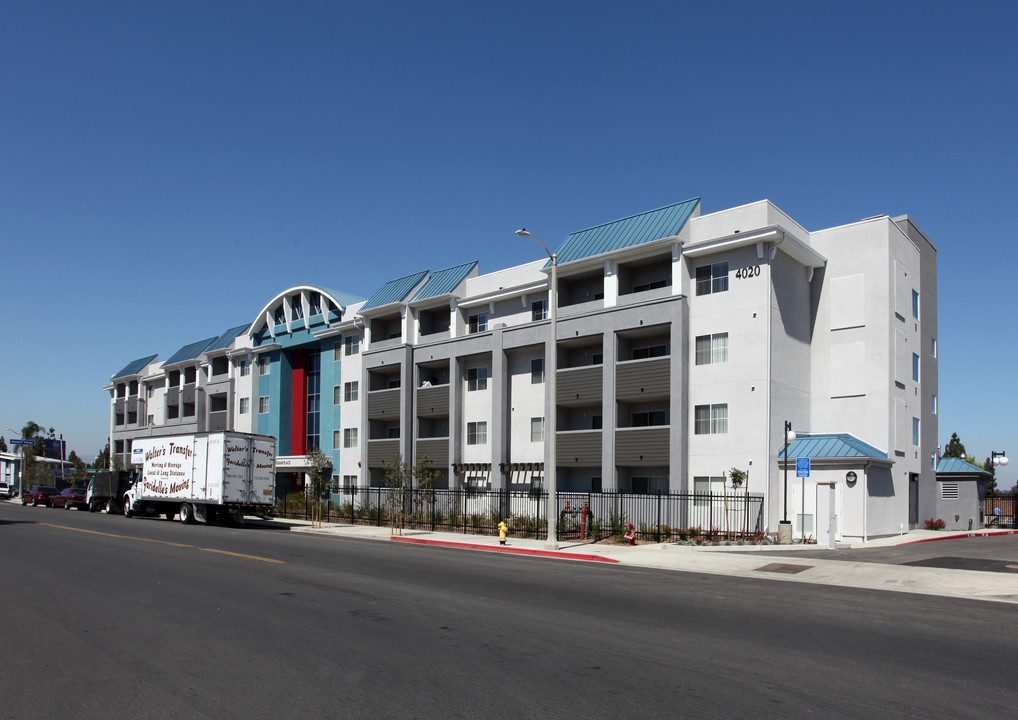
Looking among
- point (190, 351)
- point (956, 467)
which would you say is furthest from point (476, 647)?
point (190, 351)

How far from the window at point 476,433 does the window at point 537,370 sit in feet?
14.1

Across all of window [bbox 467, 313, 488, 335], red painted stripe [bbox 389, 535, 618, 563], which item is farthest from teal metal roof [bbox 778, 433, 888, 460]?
window [bbox 467, 313, 488, 335]

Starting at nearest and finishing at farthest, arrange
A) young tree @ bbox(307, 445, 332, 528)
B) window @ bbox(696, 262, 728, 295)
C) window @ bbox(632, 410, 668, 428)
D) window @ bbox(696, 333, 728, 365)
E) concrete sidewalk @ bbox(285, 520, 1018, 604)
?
1. concrete sidewalk @ bbox(285, 520, 1018, 604)
2. window @ bbox(696, 333, 728, 365)
3. window @ bbox(696, 262, 728, 295)
4. window @ bbox(632, 410, 668, 428)
5. young tree @ bbox(307, 445, 332, 528)

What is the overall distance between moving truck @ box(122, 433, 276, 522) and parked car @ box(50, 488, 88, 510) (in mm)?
17735

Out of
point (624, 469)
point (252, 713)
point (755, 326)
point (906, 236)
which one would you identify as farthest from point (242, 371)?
point (252, 713)

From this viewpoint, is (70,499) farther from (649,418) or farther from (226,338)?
(649,418)

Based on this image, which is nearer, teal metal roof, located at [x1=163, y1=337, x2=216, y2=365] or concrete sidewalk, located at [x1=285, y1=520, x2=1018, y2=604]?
concrete sidewalk, located at [x1=285, y1=520, x2=1018, y2=604]

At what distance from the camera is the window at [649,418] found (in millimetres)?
37594

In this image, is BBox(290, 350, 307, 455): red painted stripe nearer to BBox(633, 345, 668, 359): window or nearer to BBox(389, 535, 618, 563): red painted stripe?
BBox(389, 535, 618, 563): red painted stripe

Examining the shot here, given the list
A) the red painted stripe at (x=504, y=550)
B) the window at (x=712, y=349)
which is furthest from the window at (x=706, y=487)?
the red painted stripe at (x=504, y=550)

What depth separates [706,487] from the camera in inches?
1344

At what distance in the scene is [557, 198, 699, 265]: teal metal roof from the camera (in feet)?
119

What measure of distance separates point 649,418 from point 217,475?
67.2 feet

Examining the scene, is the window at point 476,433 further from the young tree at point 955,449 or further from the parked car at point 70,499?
the young tree at point 955,449
